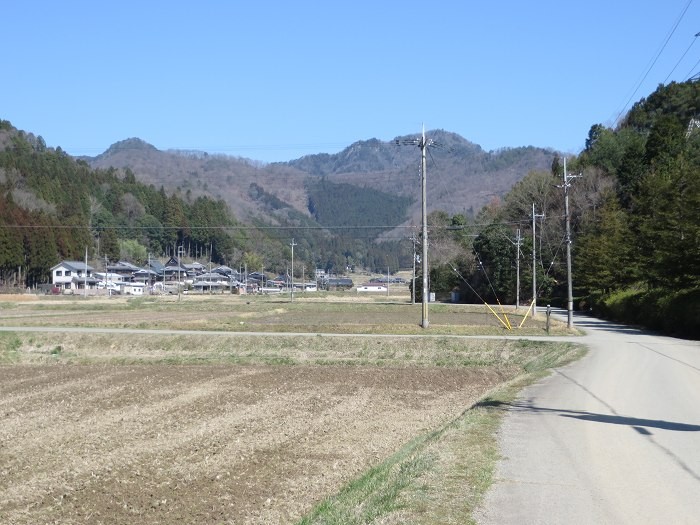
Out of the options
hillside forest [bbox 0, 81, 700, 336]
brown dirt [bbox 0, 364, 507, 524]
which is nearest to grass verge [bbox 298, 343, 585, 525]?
brown dirt [bbox 0, 364, 507, 524]

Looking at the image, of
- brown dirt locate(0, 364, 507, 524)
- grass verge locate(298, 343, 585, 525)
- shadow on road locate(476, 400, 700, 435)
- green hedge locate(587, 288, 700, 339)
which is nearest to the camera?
grass verge locate(298, 343, 585, 525)

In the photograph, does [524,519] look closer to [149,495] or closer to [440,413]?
[149,495]

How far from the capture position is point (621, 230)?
64.4 m

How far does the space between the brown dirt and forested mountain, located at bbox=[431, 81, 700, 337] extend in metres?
24.0

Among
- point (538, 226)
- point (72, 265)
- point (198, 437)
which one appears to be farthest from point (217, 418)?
point (72, 265)

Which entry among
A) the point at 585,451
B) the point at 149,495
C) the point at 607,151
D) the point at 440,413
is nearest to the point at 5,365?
the point at 440,413

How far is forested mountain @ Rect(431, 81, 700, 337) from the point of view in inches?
1704

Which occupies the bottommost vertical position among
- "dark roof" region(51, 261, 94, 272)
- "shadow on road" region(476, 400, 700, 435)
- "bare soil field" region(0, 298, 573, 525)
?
"bare soil field" region(0, 298, 573, 525)

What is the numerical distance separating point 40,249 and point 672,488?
108348 millimetres

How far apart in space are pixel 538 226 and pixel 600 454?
81.8 meters

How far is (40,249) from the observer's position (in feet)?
352

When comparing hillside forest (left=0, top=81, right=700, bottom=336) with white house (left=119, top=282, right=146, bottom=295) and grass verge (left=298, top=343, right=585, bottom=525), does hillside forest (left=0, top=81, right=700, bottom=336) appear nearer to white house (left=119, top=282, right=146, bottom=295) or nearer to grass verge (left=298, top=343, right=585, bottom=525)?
white house (left=119, top=282, right=146, bottom=295)

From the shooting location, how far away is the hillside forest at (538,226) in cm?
4834

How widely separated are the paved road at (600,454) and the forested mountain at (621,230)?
2399 centimetres
